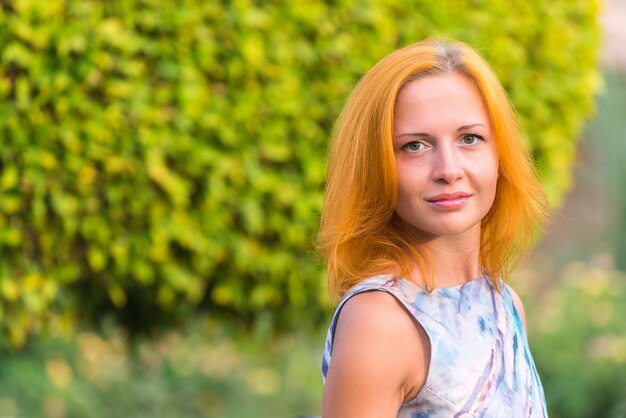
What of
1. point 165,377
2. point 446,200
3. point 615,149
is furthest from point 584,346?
point 446,200

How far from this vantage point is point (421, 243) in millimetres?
1833

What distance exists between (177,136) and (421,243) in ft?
7.86

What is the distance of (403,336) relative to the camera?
5.44 feet

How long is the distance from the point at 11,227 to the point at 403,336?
106 inches

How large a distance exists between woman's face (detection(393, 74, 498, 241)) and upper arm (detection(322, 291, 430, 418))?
0.17 metres

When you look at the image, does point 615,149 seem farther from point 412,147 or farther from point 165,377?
point 412,147

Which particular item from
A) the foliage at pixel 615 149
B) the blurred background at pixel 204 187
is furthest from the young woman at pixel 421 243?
the foliage at pixel 615 149

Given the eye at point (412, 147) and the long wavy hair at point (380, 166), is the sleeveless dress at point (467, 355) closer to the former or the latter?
the long wavy hair at point (380, 166)

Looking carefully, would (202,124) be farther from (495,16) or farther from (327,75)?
(495,16)

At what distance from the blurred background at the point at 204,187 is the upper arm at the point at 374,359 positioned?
6.03 ft

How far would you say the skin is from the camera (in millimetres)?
1624

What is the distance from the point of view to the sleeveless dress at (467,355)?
169 cm

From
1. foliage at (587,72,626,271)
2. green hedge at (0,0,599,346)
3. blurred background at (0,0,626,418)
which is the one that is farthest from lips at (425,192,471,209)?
foliage at (587,72,626,271)

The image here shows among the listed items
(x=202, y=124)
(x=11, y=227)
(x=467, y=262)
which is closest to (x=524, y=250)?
(x=467, y=262)
